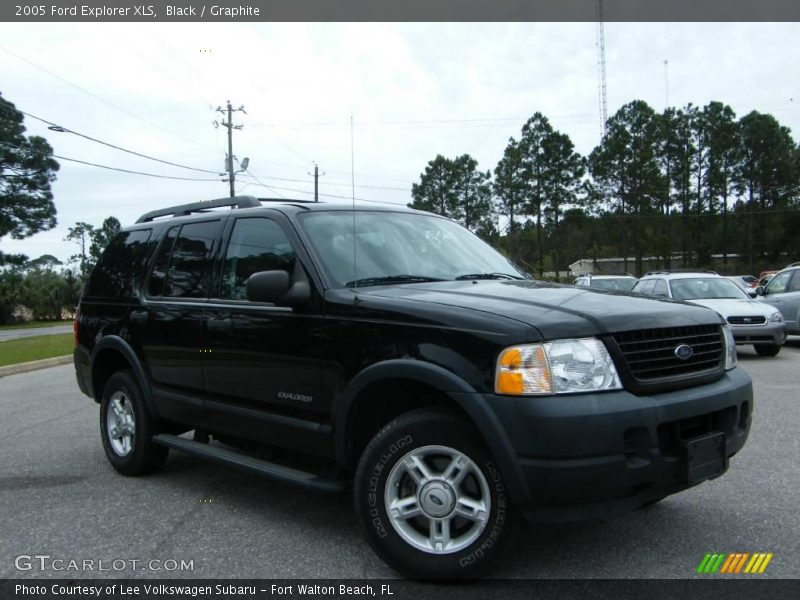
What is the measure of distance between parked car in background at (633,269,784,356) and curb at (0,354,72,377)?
39.1ft

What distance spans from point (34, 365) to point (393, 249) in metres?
12.4

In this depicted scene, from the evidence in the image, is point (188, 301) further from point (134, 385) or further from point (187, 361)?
point (134, 385)

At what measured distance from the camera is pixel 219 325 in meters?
4.18

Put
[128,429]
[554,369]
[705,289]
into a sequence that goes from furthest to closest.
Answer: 1. [705,289]
2. [128,429]
3. [554,369]

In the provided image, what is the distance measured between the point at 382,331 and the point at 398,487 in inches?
29.6

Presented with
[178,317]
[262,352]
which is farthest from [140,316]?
[262,352]

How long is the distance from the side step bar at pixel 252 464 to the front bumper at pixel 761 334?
396 inches

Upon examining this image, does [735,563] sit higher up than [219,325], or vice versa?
[219,325]

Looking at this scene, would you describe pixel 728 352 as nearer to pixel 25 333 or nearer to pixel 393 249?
pixel 393 249

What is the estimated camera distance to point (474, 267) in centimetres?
428

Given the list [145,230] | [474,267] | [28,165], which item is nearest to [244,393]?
[474,267]

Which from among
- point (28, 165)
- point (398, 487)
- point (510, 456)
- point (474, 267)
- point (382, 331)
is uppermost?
point (28, 165)

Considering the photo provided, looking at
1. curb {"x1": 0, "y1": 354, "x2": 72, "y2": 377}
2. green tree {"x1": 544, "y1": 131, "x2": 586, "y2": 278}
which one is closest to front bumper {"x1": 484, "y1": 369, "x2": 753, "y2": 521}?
curb {"x1": 0, "y1": 354, "x2": 72, "y2": 377}

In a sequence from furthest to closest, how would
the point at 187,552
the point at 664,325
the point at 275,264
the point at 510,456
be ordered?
1. the point at 275,264
2. the point at 187,552
3. the point at 664,325
4. the point at 510,456
